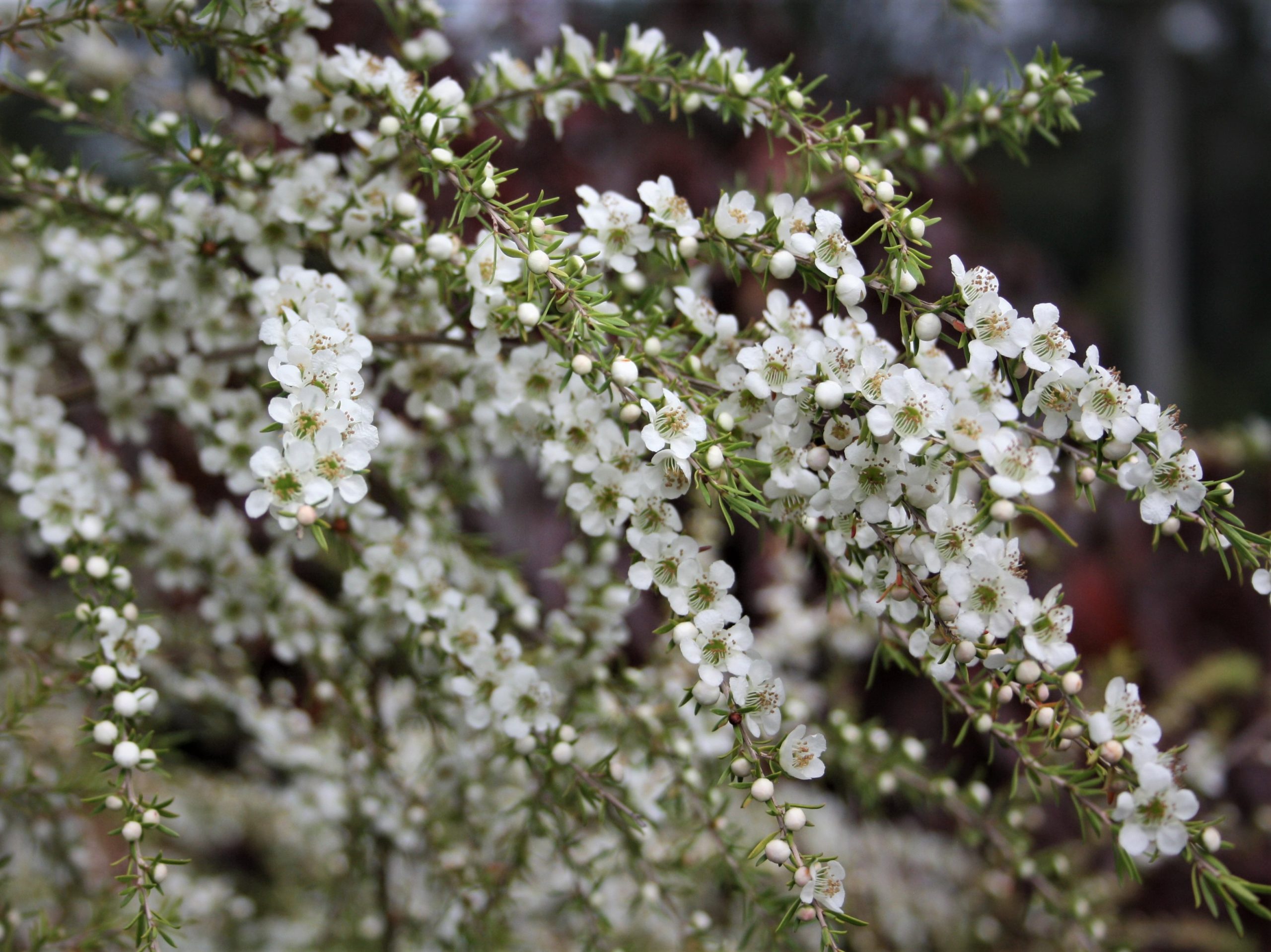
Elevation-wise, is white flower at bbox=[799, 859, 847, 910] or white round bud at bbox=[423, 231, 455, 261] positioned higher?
white round bud at bbox=[423, 231, 455, 261]

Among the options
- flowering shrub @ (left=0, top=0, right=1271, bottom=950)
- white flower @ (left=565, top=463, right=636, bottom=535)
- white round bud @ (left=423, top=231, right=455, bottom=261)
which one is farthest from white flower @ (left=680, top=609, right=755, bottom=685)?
white round bud @ (left=423, top=231, right=455, bottom=261)

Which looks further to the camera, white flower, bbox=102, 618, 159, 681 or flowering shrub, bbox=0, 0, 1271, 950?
white flower, bbox=102, 618, 159, 681

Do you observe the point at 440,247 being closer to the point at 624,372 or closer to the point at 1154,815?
the point at 624,372

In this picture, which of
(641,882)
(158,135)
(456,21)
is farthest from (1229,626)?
A: (158,135)

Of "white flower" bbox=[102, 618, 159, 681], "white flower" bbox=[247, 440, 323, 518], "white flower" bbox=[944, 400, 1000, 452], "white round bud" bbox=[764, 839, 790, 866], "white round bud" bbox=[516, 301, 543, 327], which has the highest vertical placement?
"white flower" bbox=[944, 400, 1000, 452]

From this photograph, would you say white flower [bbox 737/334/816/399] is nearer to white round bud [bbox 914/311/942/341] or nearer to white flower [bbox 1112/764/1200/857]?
white round bud [bbox 914/311/942/341]

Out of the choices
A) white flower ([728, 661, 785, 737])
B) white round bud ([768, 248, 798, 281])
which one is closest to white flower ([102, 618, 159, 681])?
white flower ([728, 661, 785, 737])

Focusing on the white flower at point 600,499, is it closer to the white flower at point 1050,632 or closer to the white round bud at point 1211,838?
the white flower at point 1050,632
